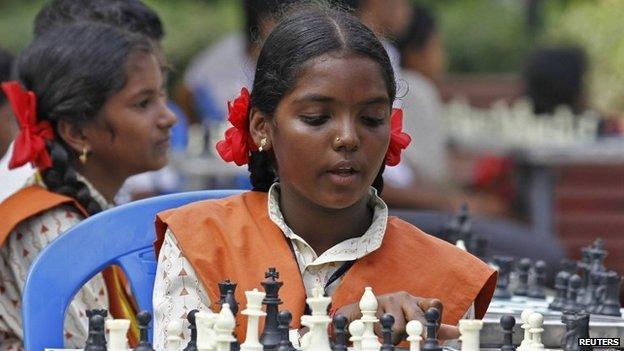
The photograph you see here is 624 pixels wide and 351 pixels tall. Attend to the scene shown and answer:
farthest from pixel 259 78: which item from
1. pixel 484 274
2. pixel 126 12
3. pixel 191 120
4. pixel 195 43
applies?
pixel 195 43

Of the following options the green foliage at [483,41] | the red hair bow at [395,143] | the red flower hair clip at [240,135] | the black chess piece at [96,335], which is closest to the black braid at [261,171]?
the red flower hair clip at [240,135]

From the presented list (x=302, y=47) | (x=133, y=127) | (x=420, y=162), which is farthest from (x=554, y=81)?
(x=302, y=47)

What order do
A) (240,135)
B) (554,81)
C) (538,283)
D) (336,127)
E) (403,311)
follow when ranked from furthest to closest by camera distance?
(554,81) → (538,283) → (240,135) → (336,127) → (403,311)

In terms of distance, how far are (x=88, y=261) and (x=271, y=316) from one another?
1239 millimetres

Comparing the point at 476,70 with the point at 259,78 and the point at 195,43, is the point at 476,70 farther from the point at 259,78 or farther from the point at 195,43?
the point at 259,78

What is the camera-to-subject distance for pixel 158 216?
3.31 m

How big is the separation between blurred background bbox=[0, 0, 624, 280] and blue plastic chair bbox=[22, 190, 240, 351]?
55 centimetres

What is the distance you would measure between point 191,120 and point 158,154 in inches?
273

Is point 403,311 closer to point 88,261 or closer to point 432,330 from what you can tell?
point 432,330

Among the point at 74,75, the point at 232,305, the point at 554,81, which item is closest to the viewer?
the point at 232,305

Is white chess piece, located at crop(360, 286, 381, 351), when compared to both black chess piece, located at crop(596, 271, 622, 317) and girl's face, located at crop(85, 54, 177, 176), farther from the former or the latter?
girl's face, located at crop(85, 54, 177, 176)

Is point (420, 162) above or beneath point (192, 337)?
A: above

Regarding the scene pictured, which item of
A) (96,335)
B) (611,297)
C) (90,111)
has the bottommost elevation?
(96,335)

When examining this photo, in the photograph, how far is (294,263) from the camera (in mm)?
3230
